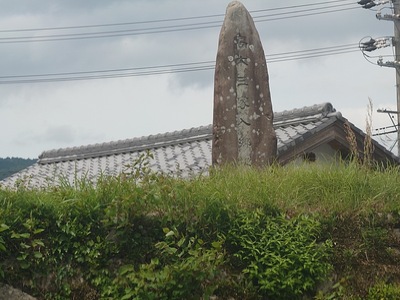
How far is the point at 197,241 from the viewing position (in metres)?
7.28

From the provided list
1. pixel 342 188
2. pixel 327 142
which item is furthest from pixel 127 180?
pixel 327 142

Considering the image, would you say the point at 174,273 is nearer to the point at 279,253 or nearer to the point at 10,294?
the point at 279,253

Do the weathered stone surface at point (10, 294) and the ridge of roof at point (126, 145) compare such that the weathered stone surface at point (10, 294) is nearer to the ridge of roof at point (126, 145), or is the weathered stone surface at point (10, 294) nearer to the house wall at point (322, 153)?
the house wall at point (322, 153)

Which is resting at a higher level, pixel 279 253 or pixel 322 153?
pixel 322 153

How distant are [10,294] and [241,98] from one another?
15.5 ft

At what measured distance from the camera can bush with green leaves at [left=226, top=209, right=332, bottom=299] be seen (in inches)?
285

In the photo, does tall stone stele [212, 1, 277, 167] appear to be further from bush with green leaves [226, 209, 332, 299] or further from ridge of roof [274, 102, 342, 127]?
ridge of roof [274, 102, 342, 127]

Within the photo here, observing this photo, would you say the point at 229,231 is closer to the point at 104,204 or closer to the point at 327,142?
the point at 104,204

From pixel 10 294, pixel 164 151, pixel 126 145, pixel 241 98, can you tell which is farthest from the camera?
pixel 126 145

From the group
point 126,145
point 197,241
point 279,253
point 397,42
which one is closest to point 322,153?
point 126,145

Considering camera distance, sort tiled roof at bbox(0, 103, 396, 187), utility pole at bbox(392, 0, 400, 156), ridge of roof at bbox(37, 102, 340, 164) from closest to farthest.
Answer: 1. tiled roof at bbox(0, 103, 396, 187)
2. ridge of roof at bbox(37, 102, 340, 164)
3. utility pole at bbox(392, 0, 400, 156)

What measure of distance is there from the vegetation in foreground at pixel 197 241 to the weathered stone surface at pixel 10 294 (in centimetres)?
6

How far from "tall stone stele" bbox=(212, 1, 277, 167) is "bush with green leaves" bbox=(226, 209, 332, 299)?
2.81 m

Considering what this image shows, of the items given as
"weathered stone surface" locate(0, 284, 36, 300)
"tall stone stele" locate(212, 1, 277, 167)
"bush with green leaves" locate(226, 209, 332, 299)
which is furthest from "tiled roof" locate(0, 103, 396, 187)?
"weathered stone surface" locate(0, 284, 36, 300)
